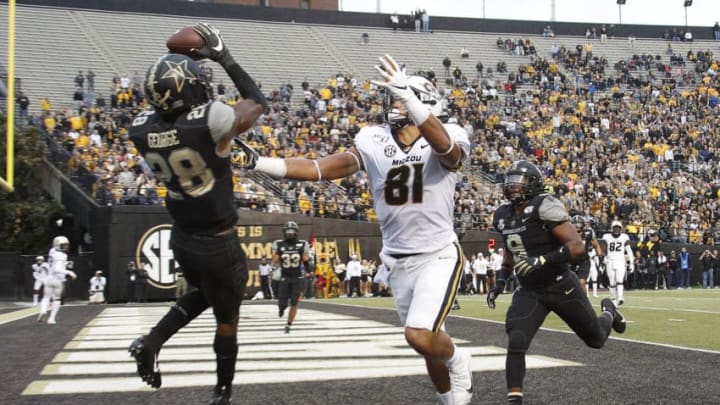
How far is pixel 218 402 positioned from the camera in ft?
18.4

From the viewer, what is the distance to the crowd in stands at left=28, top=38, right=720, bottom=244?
93.7ft

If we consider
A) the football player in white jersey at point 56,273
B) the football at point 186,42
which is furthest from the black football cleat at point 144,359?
the football player in white jersey at point 56,273

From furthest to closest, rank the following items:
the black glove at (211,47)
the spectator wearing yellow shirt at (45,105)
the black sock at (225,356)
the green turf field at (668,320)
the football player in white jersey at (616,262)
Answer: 1. the spectator wearing yellow shirt at (45,105)
2. the football player in white jersey at (616,262)
3. the green turf field at (668,320)
4. the black sock at (225,356)
5. the black glove at (211,47)

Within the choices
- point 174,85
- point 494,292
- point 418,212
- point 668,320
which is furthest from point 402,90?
point 668,320

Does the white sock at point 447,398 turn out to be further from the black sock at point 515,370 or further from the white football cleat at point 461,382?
the black sock at point 515,370

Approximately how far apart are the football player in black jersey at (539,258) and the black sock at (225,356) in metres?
2.14

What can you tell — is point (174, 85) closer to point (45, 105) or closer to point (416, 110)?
point (416, 110)

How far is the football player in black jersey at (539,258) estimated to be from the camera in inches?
262

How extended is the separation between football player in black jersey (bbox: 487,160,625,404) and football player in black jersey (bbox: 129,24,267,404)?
2.38 metres

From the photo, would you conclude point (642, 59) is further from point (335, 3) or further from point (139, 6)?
point (139, 6)

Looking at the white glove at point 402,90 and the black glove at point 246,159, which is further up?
the white glove at point 402,90

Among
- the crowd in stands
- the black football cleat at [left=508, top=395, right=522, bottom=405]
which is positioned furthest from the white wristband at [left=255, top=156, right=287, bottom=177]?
the crowd in stands

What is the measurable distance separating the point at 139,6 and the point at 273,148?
17.9m

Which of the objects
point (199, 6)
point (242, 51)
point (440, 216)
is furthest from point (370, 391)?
point (199, 6)
